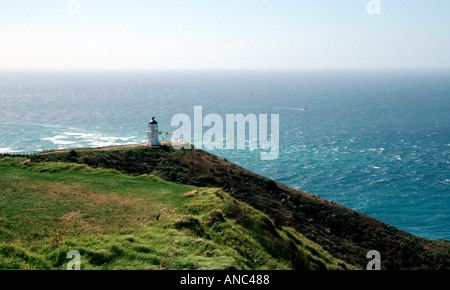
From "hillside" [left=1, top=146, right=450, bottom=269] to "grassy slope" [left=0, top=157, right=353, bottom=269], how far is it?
7.46m

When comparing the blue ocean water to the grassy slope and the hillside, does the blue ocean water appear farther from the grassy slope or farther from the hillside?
the grassy slope

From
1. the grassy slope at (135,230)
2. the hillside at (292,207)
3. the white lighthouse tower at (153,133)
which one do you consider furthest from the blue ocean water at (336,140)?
the grassy slope at (135,230)

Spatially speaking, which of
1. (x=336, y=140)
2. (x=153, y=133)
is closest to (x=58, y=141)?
(x=153, y=133)

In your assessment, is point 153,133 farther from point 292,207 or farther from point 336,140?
point 336,140

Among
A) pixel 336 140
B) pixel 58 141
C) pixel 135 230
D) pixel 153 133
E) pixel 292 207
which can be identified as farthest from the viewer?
pixel 336 140

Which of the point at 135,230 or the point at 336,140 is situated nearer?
the point at 135,230

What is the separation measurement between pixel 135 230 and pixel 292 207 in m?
25.3

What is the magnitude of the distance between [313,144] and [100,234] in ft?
272

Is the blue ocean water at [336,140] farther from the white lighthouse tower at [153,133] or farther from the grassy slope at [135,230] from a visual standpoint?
the grassy slope at [135,230]

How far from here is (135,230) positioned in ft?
68.7

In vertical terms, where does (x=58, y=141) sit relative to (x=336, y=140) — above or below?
above

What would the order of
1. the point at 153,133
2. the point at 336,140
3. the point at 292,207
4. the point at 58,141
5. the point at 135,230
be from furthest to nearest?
the point at 336,140, the point at 58,141, the point at 153,133, the point at 292,207, the point at 135,230

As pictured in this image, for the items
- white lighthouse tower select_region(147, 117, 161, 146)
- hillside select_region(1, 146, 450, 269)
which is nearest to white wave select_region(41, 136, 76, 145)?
white lighthouse tower select_region(147, 117, 161, 146)
